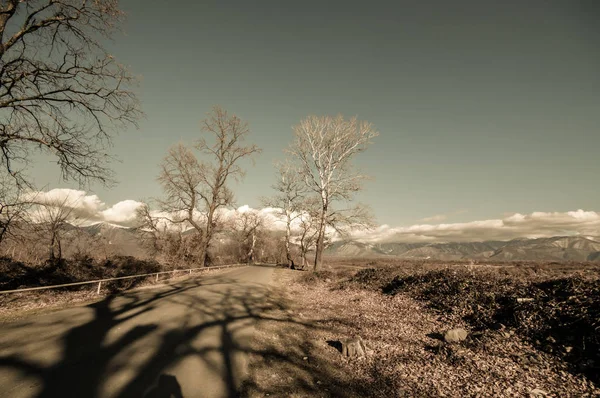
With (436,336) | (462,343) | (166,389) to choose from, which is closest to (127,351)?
(166,389)

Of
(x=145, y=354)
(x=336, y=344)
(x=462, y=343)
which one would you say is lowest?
(x=336, y=344)

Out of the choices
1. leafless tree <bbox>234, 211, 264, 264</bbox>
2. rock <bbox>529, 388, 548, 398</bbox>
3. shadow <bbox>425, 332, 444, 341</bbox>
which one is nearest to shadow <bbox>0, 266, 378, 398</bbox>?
rock <bbox>529, 388, 548, 398</bbox>

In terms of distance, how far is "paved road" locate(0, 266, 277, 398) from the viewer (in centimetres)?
535

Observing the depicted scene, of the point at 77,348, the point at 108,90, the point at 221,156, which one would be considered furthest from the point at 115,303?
the point at 221,156

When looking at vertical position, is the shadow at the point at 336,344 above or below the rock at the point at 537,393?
below

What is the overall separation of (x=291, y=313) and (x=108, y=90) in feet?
38.8

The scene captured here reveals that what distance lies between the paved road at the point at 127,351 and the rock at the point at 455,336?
616 centimetres

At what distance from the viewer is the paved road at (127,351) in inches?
211

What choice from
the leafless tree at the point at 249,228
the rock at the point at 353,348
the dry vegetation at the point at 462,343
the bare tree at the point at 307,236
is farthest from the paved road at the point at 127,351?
the leafless tree at the point at 249,228

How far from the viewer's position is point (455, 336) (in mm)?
7836

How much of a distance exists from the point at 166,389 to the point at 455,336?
26.3ft

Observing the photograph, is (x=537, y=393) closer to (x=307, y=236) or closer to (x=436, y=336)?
(x=436, y=336)

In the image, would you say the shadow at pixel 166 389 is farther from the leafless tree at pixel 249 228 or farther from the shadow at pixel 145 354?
the leafless tree at pixel 249 228

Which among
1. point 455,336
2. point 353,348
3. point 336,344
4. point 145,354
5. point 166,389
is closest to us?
point 166,389
